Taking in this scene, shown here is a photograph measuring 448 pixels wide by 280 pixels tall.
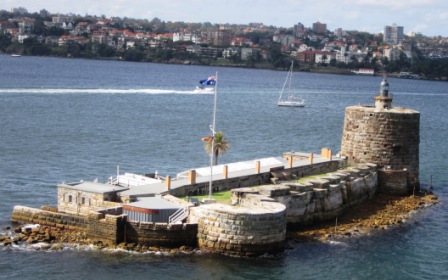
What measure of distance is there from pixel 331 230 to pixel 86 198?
951 centimetres

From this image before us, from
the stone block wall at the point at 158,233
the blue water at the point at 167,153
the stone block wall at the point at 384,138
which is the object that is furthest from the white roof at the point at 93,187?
the stone block wall at the point at 384,138

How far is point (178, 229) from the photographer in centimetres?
2702

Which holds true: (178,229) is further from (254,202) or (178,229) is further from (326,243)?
(326,243)

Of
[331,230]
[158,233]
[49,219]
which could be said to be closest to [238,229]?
[158,233]

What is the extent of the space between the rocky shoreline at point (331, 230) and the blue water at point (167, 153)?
1.69ft

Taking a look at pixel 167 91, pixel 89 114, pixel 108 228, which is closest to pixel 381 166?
pixel 108 228

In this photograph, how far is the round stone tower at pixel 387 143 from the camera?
1556 inches

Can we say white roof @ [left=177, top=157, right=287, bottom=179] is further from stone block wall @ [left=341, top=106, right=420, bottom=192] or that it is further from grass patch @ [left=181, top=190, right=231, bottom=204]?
stone block wall @ [left=341, top=106, right=420, bottom=192]

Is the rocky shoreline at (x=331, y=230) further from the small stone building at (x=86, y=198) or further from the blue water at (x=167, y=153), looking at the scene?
the small stone building at (x=86, y=198)

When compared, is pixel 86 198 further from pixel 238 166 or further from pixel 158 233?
pixel 238 166

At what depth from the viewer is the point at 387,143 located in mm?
39625

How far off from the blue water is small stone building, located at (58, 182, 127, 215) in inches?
96.2

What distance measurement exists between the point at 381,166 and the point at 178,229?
15776mm

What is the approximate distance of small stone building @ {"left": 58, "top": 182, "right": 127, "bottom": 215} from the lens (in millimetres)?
28984
